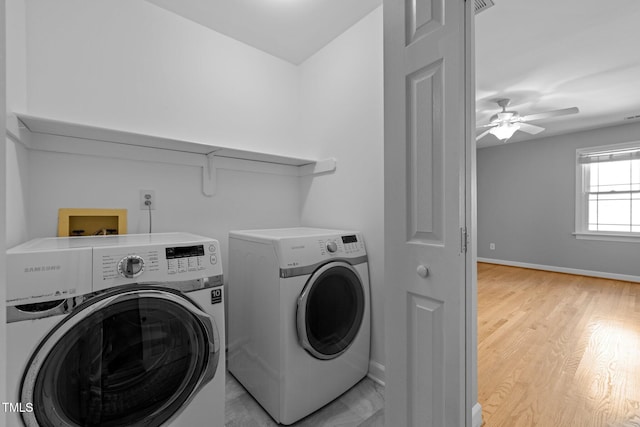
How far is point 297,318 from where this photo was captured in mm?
1392

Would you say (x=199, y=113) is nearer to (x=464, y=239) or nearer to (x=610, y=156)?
(x=464, y=239)

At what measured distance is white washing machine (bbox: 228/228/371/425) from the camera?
54.6 inches

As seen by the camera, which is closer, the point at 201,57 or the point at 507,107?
the point at 201,57

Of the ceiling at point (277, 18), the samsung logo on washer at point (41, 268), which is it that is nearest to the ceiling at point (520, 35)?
the ceiling at point (277, 18)

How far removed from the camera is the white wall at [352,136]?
178cm

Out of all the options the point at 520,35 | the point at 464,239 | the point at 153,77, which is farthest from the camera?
the point at 520,35

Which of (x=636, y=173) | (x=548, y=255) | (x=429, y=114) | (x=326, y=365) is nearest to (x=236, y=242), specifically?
(x=326, y=365)

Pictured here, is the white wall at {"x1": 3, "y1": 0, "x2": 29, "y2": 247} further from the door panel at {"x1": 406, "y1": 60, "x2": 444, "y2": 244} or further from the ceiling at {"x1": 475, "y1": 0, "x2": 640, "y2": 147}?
the ceiling at {"x1": 475, "y1": 0, "x2": 640, "y2": 147}

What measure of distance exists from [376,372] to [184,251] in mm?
1375

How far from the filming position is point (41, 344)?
2.87 feet

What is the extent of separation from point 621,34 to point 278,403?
11.5 ft

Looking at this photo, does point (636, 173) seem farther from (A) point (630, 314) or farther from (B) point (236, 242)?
(B) point (236, 242)

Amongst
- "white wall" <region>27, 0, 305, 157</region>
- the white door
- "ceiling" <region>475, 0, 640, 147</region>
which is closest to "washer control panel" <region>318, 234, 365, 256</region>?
the white door

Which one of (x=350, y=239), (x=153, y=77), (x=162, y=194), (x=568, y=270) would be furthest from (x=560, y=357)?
(x=568, y=270)
